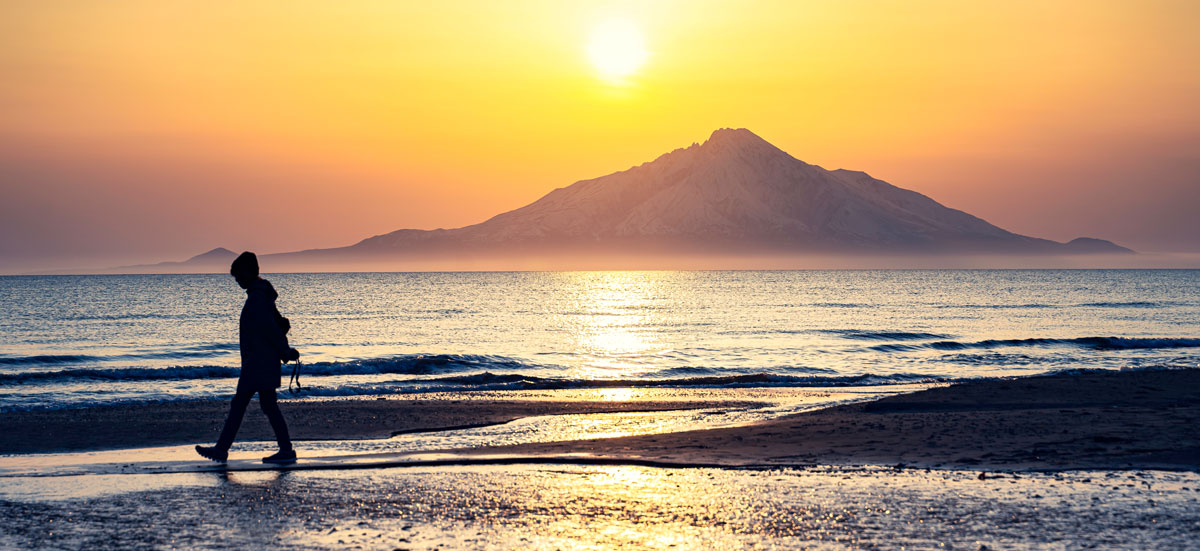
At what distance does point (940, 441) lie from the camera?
1303 cm

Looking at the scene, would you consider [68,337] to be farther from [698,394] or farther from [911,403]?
[911,403]

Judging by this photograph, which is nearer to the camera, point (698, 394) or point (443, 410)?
point (443, 410)

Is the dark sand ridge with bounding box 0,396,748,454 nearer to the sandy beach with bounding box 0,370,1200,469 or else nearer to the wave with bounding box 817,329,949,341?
the sandy beach with bounding box 0,370,1200,469

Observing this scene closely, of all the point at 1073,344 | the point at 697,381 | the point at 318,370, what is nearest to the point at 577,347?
the point at 318,370

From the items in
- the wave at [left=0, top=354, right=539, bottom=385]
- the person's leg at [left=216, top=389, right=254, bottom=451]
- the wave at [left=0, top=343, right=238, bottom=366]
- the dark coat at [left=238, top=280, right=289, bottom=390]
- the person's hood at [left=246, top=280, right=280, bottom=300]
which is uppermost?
the person's hood at [left=246, top=280, right=280, bottom=300]

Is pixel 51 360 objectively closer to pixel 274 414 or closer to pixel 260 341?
pixel 274 414

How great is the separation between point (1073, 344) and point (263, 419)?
1478 inches

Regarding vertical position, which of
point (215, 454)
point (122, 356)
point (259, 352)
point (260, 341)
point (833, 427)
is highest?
point (260, 341)

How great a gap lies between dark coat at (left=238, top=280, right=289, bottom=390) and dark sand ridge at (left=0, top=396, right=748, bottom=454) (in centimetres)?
351

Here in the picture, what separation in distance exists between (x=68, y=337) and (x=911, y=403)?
1868 inches

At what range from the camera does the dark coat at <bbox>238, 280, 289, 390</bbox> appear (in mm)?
11867

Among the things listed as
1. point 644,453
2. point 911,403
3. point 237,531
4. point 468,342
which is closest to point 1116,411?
point 911,403

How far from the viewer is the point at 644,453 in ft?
39.8

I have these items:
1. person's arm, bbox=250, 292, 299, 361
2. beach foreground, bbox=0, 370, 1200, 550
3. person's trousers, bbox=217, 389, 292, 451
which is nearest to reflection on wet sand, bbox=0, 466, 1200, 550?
beach foreground, bbox=0, 370, 1200, 550
